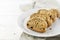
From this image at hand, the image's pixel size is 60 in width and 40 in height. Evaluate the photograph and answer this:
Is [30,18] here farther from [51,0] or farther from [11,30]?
[51,0]

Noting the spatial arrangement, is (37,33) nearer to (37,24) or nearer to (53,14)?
(37,24)

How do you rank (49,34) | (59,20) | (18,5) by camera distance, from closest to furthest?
(49,34) → (59,20) → (18,5)

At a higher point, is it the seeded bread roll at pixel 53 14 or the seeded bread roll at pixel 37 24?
the seeded bread roll at pixel 53 14

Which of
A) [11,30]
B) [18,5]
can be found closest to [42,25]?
[11,30]

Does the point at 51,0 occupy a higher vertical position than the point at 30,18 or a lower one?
higher

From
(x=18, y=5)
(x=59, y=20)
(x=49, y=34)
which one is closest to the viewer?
(x=49, y=34)

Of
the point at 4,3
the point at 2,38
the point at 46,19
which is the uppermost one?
the point at 4,3

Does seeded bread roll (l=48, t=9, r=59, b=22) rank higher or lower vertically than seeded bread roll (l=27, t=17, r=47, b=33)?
higher

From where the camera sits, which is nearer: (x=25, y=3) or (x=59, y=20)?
(x=59, y=20)

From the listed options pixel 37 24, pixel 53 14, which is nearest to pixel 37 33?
pixel 37 24

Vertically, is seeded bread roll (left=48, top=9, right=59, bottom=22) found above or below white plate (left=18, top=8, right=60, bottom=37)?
above
